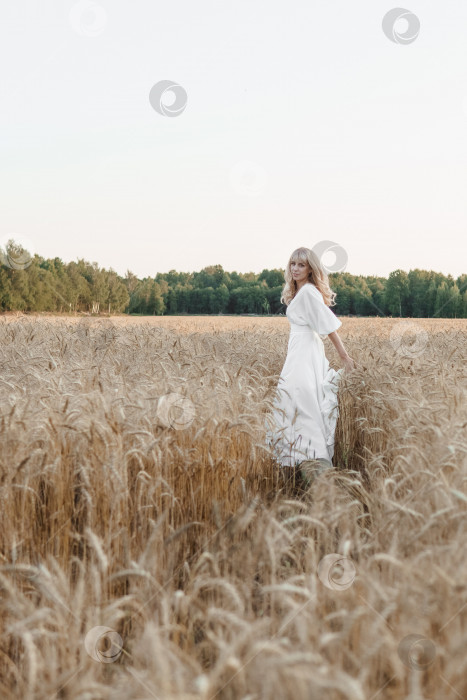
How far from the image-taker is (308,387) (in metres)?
4.72

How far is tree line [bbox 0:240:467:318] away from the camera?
235 feet

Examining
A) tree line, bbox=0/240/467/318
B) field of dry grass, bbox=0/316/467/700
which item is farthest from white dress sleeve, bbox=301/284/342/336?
tree line, bbox=0/240/467/318

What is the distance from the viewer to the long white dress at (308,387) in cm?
461

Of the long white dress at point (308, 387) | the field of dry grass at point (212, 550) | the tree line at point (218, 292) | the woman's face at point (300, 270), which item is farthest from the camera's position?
the tree line at point (218, 292)

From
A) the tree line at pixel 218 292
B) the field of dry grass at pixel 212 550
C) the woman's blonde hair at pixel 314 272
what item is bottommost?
the field of dry grass at pixel 212 550

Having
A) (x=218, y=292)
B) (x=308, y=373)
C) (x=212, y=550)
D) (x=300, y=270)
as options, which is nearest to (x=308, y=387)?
(x=308, y=373)

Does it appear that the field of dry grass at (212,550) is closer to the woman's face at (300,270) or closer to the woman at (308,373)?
the woman at (308,373)

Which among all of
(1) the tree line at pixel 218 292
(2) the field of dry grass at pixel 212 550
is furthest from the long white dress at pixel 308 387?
(1) the tree line at pixel 218 292

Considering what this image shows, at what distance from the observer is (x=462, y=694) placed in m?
1.43

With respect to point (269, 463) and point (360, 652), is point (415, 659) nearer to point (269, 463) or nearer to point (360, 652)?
point (360, 652)

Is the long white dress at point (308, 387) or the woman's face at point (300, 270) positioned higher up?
the woman's face at point (300, 270)

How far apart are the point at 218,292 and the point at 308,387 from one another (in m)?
92.9

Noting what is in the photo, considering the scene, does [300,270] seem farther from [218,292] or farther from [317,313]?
[218,292]

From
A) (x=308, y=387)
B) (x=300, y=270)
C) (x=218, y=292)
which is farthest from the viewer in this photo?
(x=218, y=292)
